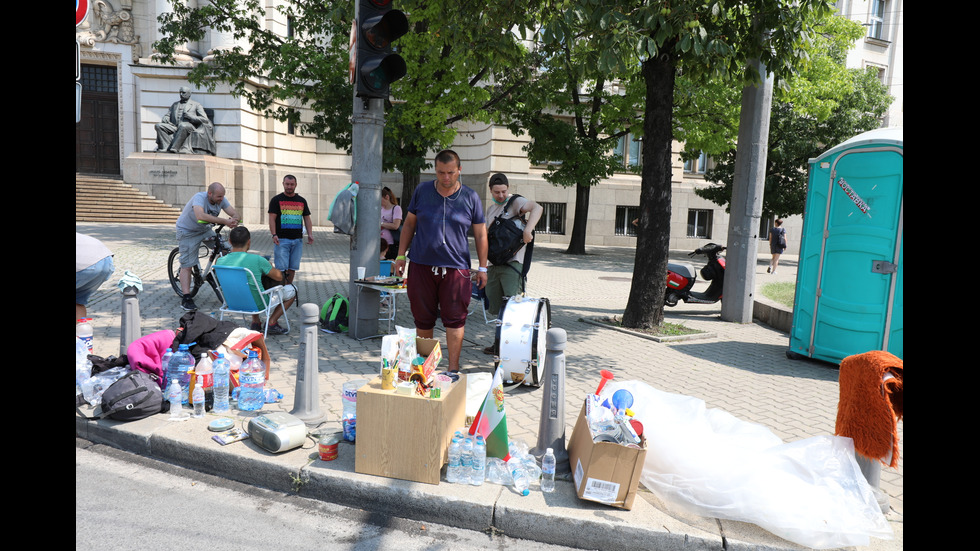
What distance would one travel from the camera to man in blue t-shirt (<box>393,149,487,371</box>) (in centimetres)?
522

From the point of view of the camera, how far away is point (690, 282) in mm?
10375

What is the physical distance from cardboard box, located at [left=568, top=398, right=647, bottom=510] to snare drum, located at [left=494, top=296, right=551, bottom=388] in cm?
192

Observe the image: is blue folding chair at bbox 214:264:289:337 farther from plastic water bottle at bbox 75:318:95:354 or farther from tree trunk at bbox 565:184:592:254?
tree trunk at bbox 565:184:592:254

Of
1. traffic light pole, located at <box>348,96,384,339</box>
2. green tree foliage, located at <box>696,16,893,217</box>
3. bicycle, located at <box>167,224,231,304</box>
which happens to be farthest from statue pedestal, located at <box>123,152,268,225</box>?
green tree foliage, located at <box>696,16,893,217</box>

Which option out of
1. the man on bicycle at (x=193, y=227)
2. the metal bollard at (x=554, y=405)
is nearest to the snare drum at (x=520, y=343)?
the metal bollard at (x=554, y=405)

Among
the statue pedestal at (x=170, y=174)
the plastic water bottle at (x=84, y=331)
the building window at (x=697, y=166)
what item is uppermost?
the building window at (x=697, y=166)

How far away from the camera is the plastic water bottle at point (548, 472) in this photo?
3.52 meters

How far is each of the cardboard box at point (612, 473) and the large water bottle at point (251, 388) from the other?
259cm

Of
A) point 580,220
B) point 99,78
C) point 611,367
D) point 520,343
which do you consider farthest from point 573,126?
point 99,78

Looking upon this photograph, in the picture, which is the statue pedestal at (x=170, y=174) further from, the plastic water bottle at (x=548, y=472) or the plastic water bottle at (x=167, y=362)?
the plastic water bottle at (x=548, y=472)

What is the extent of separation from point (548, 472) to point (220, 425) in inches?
89.4

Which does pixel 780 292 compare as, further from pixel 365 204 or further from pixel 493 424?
pixel 493 424
